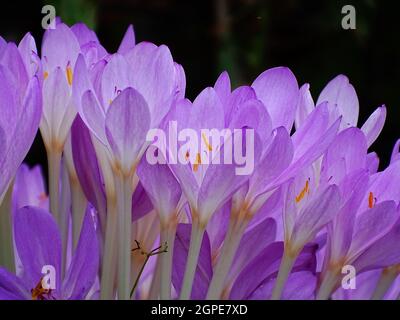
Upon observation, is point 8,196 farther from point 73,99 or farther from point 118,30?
point 118,30

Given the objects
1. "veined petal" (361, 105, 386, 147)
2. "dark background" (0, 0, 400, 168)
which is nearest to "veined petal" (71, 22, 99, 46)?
"veined petal" (361, 105, 386, 147)

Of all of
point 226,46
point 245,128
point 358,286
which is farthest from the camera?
point 226,46

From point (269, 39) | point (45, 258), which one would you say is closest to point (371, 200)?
point (45, 258)

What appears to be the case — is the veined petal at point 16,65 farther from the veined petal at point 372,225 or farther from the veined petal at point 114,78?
the veined petal at point 372,225

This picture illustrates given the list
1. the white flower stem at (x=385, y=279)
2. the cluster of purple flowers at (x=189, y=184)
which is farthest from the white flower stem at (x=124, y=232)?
the white flower stem at (x=385, y=279)

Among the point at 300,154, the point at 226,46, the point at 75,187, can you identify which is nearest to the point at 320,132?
the point at 300,154

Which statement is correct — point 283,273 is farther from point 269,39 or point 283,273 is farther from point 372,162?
point 269,39

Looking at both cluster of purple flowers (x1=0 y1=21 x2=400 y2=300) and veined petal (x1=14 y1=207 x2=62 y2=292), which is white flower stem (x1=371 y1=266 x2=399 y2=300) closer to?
cluster of purple flowers (x1=0 y1=21 x2=400 y2=300)
